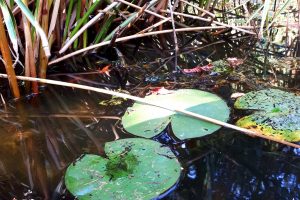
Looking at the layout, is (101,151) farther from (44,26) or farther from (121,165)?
(44,26)

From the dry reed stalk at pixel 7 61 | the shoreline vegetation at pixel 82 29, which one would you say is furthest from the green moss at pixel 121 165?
the dry reed stalk at pixel 7 61

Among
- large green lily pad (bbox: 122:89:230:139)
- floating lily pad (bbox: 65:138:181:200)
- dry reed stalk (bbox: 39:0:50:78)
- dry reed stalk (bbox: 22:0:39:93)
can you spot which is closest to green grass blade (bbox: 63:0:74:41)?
dry reed stalk (bbox: 39:0:50:78)

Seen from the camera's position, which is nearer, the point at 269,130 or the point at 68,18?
the point at 269,130

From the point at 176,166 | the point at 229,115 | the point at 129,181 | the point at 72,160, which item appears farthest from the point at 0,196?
the point at 229,115

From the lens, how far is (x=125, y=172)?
2.48 feet

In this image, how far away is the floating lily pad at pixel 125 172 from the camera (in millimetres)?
700

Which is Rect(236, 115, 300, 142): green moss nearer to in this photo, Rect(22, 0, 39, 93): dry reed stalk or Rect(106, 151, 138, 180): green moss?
Rect(106, 151, 138, 180): green moss

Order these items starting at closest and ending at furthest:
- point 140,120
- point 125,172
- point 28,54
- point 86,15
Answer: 1. point 125,172
2. point 140,120
3. point 28,54
4. point 86,15

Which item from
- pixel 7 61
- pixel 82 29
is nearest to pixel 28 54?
pixel 7 61

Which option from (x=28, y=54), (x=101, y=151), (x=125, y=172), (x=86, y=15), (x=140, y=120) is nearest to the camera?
(x=125, y=172)

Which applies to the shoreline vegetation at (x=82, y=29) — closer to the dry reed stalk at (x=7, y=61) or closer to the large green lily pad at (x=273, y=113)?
the dry reed stalk at (x=7, y=61)

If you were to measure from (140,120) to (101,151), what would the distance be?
0.16 metres

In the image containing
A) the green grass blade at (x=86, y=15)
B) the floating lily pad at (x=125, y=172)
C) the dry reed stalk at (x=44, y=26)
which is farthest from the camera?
the green grass blade at (x=86, y=15)

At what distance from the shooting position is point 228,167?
0.79m
